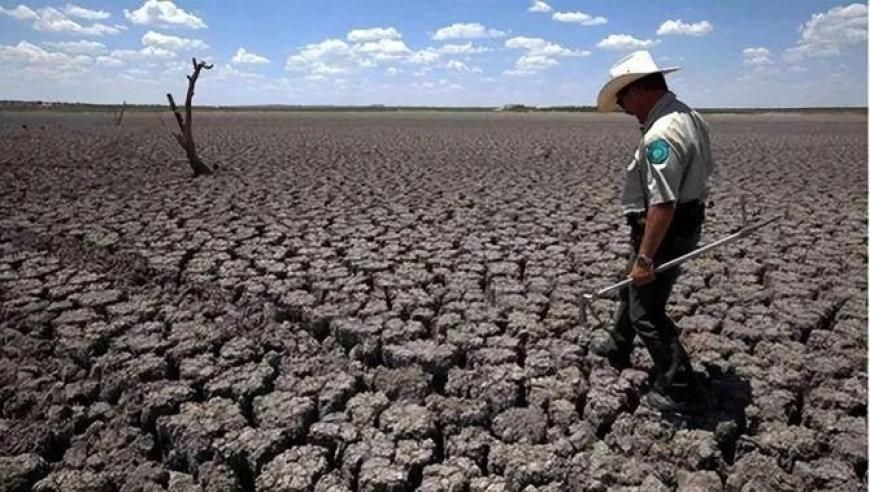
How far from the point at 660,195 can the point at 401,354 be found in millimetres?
1579

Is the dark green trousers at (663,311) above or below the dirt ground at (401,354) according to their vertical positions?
above

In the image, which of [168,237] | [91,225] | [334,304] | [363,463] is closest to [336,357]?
[334,304]

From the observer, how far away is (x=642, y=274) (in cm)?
233

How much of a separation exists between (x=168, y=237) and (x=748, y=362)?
485 centimetres

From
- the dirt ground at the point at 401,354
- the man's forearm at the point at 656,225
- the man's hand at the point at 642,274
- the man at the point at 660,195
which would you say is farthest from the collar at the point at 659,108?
the dirt ground at the point at 401,354

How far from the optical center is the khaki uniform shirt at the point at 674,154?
2.17 meters

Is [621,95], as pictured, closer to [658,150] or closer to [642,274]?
[658,150]

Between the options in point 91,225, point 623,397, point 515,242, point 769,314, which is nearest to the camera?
point 623,397

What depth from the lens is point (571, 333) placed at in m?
3.42

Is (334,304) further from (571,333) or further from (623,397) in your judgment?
(623,397)

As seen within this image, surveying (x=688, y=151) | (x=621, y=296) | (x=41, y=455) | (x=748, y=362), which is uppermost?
(x=688, y=151)

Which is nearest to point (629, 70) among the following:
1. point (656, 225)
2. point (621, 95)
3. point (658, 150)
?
point (621, 95)

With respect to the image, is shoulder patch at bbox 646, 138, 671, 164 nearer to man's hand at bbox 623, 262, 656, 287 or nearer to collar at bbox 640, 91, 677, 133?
collar at bbox 640, 91, 677, 133

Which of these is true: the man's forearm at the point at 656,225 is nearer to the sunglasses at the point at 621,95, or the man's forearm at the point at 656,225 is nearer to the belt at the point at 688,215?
the belt at the point at 688,215
